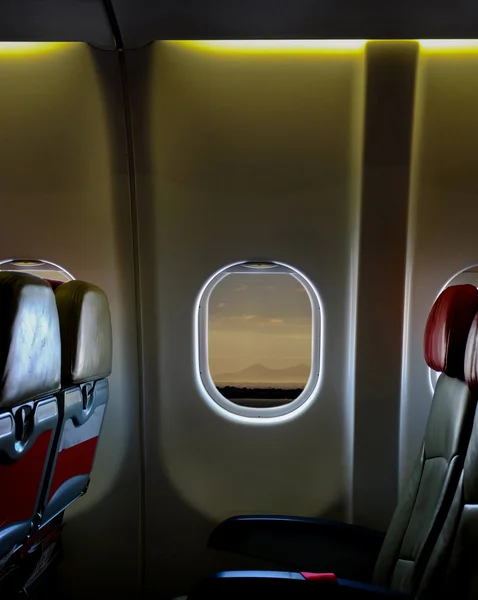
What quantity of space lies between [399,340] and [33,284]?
1636mm

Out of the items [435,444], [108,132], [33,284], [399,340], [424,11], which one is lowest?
[435,444]

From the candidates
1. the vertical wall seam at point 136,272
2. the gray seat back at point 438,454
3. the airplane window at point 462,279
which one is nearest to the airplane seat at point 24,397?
the vertical wall seam at point 136,272

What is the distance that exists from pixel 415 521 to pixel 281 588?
61 centimetres

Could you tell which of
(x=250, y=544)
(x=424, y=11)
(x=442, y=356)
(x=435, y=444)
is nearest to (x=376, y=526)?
(x=250, y=544)

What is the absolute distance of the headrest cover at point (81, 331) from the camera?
6.23 ft

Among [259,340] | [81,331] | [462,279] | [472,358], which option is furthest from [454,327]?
[259,340]

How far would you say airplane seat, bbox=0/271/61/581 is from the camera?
141 centimetres

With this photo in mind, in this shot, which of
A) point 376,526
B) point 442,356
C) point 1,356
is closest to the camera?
point 1,356

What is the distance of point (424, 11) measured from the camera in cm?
196

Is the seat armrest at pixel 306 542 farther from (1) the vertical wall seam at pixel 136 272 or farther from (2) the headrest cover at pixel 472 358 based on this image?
(2) the headrest cover at pixel 472 358

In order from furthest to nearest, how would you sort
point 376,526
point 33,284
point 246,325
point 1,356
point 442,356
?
point 246,325, point 376,526, point 442,356, point 33,284, point 1,356

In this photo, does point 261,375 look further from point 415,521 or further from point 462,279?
point 415,521

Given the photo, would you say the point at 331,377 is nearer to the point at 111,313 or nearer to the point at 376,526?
the point at 376,526

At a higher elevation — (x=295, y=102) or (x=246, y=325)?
(x=295, y=102)
